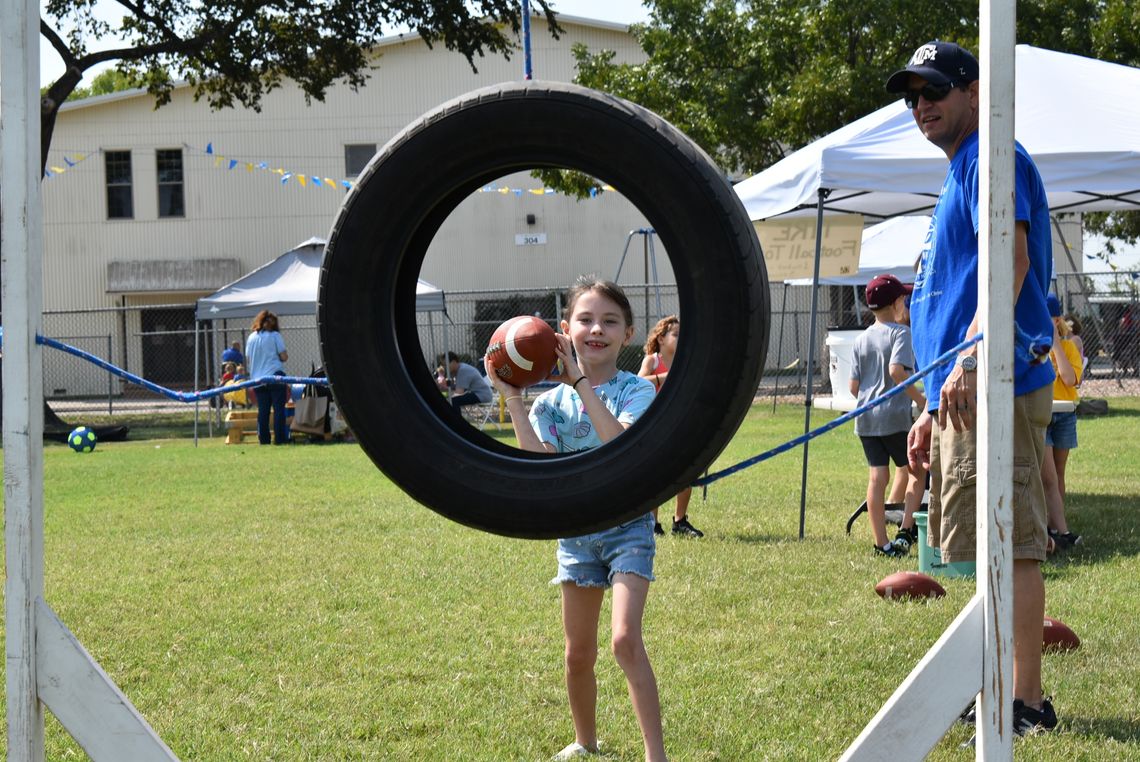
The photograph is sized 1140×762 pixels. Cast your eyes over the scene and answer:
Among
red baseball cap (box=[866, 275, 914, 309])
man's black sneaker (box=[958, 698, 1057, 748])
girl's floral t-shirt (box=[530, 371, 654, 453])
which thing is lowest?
man's black sneaker (box=[958, 698, 1057, 748])

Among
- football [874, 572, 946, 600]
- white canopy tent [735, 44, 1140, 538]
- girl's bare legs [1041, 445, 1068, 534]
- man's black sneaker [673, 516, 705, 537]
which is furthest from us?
man's black sneaker [673, 516, 705, 537]

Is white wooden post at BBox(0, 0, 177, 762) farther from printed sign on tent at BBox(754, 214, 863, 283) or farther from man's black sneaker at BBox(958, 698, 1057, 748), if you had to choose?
printed sign on tent at BBox(754, 214, 863, 283)

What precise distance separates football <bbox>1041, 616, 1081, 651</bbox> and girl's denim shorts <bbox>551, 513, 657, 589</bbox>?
210 centimetres

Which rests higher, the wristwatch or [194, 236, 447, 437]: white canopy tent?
[194, 236, 447, 437]: white canopy tent

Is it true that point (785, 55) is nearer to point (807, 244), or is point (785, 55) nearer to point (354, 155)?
point (354, 155)

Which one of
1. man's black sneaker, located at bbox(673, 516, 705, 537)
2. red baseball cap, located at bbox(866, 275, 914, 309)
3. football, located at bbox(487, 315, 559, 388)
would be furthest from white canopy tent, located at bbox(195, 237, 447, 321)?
football, located at bbox(487, 315, 559, 388)

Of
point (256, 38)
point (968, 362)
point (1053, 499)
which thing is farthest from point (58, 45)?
point (968, 362)

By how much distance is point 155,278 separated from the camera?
99.1 ft

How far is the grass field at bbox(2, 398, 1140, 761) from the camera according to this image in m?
3.90

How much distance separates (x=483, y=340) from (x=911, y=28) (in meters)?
9.66

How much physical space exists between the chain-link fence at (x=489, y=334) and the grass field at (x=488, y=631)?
31.8ft

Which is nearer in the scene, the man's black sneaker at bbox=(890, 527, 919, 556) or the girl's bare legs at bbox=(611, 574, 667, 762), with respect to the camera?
the girl's bare legs at bbox=(611, 574, 667, 762)

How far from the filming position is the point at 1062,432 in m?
7.49

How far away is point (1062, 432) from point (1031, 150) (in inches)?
69.1
